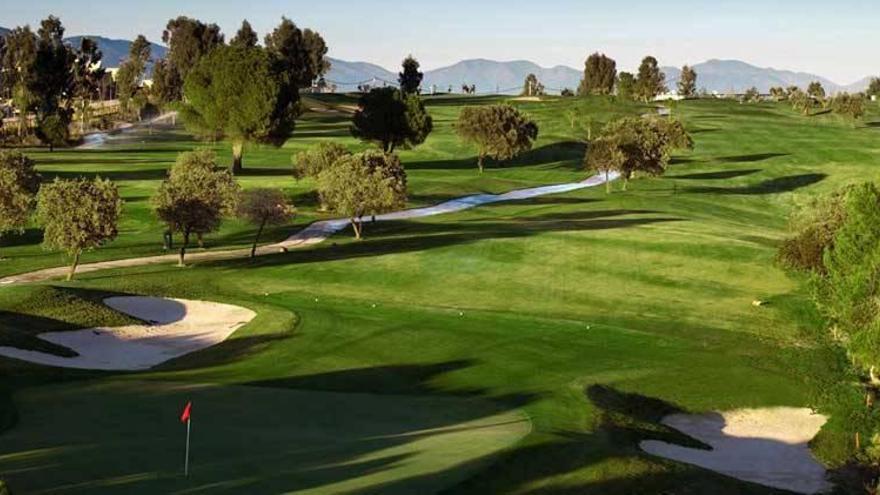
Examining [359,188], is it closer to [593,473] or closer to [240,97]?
[240,97]

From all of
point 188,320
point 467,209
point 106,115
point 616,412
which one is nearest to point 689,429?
point 616,412

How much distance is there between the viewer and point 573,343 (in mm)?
48781

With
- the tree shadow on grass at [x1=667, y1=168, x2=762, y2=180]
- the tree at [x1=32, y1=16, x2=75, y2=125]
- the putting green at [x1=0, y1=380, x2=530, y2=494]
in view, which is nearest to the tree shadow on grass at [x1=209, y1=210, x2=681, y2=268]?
the putting green at [x1=0, y1=380, x2=530, y2=494]

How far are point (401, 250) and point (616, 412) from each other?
3481cm

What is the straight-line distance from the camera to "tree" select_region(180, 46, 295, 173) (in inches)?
4355

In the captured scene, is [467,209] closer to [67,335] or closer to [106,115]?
[67,335]

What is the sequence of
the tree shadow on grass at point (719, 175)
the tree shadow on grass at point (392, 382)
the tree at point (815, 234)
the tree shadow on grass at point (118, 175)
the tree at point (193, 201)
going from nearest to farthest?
the tree shadow on grass at point (392, 382)
the tree at point (815, 234)
the tree at point (193, 201)
the tree shadow on grass at point (118, 175)
the tree shadow on grass at point (719, 175)

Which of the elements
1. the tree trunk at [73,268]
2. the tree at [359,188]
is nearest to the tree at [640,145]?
the tree at [359,188]

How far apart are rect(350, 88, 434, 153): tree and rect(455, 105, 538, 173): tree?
657cm

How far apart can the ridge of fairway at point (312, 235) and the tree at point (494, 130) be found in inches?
373

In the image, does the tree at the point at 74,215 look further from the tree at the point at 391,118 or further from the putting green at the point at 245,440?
the tree at the point at 391,118

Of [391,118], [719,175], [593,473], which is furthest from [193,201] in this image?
[719,175]

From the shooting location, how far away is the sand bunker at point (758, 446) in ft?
113

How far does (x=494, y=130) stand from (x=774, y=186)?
35.9m
